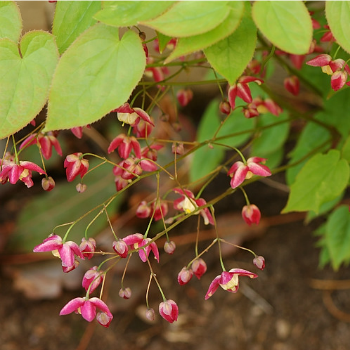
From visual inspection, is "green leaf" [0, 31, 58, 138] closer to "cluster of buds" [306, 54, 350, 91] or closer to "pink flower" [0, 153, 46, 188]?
"pink flower" [0, 153, 46, 188]

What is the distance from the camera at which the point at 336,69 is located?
66 cm

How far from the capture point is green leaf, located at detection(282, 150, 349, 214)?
788mm

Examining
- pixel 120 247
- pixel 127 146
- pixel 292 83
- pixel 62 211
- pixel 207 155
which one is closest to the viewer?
pixel 120 247

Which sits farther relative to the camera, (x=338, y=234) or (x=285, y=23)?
(x=338, y=234)

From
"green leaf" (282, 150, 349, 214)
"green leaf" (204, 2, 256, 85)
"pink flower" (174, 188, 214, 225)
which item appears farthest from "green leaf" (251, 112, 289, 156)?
"green leaf" (204, 2, 256, 85)

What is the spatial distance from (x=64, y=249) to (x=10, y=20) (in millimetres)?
285

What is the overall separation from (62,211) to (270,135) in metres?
0.71

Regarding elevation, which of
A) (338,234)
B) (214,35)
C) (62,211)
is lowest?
(62,211)

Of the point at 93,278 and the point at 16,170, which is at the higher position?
the point at 16,170

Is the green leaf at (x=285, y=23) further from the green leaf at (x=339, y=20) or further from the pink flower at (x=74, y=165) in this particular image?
the pink flower at (x=74, y=165)

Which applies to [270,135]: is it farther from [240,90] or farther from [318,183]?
[240,90]

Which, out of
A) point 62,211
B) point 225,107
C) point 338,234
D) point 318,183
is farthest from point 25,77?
point 62,211

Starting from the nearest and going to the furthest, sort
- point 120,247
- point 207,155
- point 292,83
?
point 120,247 < point 292,83 < point 207,155

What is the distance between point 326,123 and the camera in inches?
44.2
